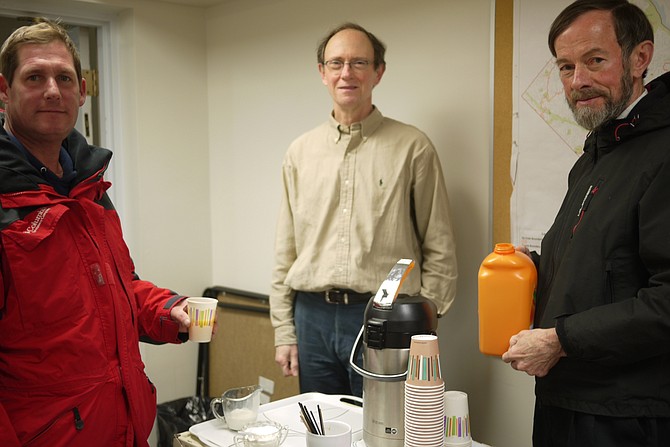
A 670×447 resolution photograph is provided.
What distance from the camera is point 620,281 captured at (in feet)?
5.18

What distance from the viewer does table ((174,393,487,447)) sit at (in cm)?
172

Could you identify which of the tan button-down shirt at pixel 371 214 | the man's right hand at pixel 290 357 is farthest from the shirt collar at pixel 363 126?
the man's right hand at pixel 290 357

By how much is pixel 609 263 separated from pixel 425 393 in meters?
0.53

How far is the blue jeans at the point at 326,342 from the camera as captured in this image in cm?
256

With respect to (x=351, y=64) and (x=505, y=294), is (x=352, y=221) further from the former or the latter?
(x=505, y=294)

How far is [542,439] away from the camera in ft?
5.86

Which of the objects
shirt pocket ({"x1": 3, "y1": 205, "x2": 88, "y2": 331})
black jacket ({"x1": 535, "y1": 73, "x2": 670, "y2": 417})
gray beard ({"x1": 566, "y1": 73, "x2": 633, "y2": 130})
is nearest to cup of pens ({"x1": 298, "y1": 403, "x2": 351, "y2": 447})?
black jacket ({"x1": 535, "y1": 73, "x2": 670, "y2": 417})

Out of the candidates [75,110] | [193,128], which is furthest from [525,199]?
[193,128]

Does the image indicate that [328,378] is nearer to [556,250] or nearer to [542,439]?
[542,439]

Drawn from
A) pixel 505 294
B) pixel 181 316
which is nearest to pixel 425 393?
pixel 505 294

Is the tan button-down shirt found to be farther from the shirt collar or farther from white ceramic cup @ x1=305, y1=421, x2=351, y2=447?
white ceramic cup @ x1=305, y1=421, x2=351, y2=447

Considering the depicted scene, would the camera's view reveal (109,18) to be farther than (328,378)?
Yes

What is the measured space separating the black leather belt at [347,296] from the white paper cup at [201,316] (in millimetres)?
792

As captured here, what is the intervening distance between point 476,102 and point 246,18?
148 centimetres
